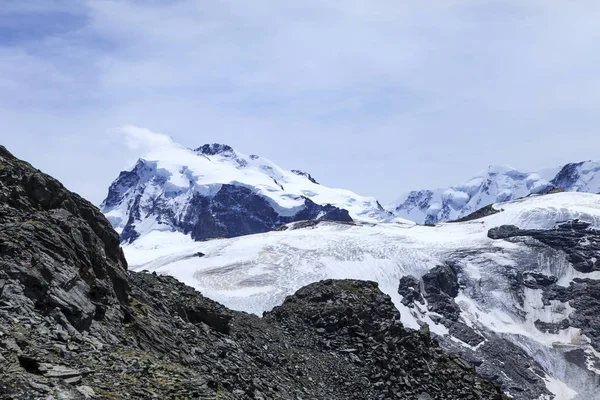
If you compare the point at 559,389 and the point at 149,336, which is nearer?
the point at 149,336

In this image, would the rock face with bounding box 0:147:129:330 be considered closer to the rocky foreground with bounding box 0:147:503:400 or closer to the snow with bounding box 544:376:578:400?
the rocky foreground with bounding box 0:147:503:400

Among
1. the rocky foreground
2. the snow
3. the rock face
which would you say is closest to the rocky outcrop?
the snow

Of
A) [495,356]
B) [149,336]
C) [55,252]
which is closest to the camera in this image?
[55,252]

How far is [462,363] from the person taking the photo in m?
50.6

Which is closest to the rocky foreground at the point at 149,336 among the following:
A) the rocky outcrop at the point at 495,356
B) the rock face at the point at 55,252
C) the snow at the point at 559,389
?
the rock face at the point at 55,252

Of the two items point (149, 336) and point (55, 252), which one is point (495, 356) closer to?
point (149, 336)

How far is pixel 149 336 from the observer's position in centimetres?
2995

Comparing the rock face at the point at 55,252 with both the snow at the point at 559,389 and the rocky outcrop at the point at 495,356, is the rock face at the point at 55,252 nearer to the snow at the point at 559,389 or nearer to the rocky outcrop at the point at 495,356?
the rocky outcrop at the point at 495,356

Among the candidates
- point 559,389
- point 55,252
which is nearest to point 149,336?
point 55,252

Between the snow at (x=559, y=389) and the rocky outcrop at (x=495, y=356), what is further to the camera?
the snow at (x=559, y=389)

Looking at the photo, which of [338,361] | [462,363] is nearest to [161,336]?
[338,361]

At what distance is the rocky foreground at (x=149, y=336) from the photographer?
831 inches

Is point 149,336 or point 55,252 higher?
point 55,252

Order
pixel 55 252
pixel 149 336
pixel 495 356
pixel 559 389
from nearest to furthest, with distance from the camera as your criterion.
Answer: pixel 55 252 < pixel 149 336 < pixel 559 389 < pixel 495 356
